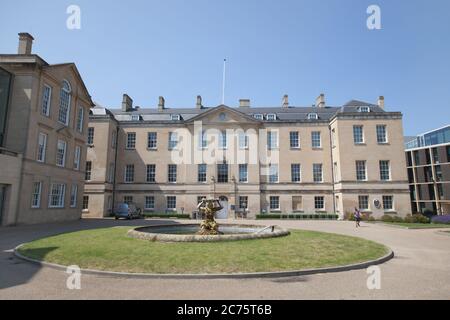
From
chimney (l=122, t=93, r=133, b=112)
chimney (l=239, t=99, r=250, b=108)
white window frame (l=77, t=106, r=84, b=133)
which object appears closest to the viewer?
white window frame (l=77, t=106, r=84, b=133)

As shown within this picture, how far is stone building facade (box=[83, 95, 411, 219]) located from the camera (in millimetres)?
33812

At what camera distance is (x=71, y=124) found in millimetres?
28078

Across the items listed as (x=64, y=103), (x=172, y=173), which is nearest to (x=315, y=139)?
(x=172, y=173)

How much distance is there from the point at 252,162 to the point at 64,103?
21.7 meters

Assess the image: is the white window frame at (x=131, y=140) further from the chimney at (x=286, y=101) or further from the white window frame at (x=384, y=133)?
the white window frame at (x=384, y=133)

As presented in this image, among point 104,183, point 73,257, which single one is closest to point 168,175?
point 104,183

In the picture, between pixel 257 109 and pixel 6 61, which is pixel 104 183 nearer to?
pixel 6 61

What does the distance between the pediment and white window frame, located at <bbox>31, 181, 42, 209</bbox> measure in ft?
63.5

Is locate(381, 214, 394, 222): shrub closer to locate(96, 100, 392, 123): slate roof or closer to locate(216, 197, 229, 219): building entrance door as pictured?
locate(96, 100, 392, 123): slate roof

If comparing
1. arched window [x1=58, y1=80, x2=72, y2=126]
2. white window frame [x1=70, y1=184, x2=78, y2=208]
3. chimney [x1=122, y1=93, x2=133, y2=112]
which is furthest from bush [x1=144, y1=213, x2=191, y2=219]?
chimney [x1=122, y1=93, x2=133, y2=112]

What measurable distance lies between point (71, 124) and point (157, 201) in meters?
13.7

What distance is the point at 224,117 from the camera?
1443 inches

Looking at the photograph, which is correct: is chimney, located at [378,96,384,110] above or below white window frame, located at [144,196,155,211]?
above

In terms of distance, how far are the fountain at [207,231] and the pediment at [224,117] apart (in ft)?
65.1
